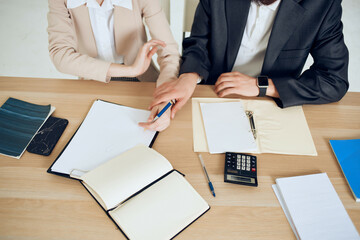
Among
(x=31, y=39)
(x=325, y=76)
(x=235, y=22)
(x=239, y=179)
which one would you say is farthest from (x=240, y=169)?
(x=31, y=39)

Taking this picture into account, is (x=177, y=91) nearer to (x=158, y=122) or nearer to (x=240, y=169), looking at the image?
(x=158, y=122)

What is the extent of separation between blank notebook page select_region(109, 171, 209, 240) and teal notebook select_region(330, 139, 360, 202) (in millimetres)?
449

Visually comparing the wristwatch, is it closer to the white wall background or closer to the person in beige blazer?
the person in beige blazer

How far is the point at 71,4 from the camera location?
1055mm

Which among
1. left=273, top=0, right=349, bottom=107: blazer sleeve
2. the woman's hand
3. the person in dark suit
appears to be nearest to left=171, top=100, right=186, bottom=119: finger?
the person in dark suit

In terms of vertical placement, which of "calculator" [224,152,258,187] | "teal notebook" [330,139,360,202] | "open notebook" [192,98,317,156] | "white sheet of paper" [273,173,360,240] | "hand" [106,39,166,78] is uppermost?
"hand" [106,39,166,78]

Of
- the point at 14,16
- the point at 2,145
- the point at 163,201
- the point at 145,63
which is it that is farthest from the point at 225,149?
the point at 14,16

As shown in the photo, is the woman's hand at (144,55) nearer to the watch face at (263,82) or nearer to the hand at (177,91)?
the hand at (177,91)

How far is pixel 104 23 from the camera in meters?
1.17

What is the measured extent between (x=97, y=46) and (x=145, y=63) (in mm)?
381

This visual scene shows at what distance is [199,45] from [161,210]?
800 mm

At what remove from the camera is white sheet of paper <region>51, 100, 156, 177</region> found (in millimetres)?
737

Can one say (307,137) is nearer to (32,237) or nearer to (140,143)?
(140,143)

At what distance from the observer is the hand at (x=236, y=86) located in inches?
37.6
